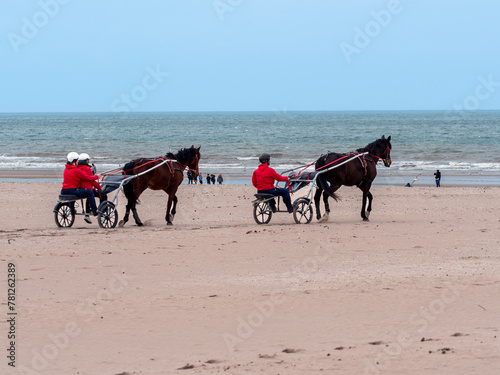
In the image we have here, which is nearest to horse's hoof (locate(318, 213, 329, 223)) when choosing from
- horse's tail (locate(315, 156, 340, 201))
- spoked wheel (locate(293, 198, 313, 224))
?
spoked wheel (locate(293, 198, 313, 224))

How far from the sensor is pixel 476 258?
1056 centimetres

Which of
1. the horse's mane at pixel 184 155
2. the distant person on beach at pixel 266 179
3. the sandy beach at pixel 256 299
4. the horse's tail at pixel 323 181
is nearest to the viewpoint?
the sandy beach at pixel 256 299

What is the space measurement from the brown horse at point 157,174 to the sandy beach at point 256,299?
0.99 m

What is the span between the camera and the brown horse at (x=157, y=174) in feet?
48.0

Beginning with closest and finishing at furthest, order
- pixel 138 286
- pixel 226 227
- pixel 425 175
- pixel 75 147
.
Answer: pixel 138 286
pixel 226 227
pixel 425 175
pixel 75 147

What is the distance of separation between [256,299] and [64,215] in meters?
7.31

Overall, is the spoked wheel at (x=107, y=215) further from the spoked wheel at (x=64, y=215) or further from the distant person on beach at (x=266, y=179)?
the distant person on beach at (x=266, y=179)

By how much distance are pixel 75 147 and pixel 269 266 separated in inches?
2260

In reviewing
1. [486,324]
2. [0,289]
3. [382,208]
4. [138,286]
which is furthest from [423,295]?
[382,208]

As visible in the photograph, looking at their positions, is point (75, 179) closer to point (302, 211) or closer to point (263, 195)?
point (263, 195)

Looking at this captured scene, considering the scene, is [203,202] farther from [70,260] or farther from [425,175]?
[425,175]

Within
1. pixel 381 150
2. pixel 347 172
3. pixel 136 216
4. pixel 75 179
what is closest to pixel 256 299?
pixel 75 179

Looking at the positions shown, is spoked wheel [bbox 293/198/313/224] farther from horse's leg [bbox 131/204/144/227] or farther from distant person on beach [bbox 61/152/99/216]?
distant person on beach [bbox 61/152/99/216]

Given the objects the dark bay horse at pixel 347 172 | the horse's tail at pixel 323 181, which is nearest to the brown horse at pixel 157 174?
the horse's tail at pixel 323 181
